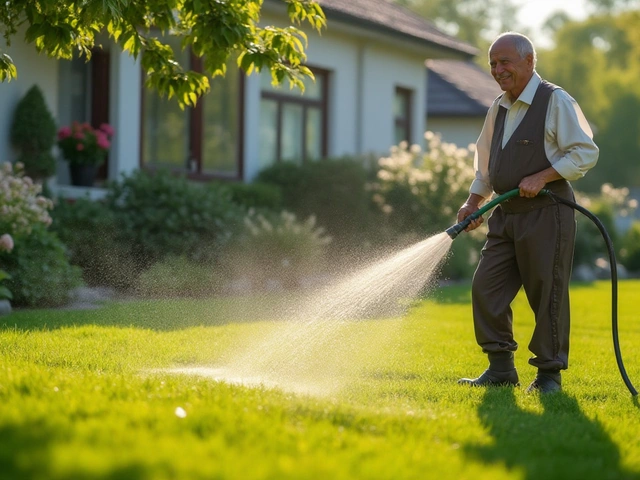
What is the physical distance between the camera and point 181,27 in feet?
22.3

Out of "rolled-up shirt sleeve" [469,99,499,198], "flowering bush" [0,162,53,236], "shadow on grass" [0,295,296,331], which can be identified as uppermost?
"rolled-up shirt sleeve" [469,99,499,198]

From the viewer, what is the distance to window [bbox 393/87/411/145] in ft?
66.0

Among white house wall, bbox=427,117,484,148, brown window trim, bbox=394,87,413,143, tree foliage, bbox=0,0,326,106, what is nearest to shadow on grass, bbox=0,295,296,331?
tree foliage, bbox=0,0,326,106

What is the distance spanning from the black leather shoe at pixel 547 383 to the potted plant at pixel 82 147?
789cm

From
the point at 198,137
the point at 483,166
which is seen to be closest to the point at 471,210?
the point at 483,166

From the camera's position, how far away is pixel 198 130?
581 inches

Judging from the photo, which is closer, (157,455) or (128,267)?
(157,455)

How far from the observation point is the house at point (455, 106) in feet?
80.1

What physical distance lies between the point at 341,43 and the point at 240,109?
8.82ft

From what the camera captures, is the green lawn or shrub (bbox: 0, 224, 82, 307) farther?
shrub (bbox: 0, 224, 82, 307)

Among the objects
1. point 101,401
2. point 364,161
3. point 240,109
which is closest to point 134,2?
point 101,401

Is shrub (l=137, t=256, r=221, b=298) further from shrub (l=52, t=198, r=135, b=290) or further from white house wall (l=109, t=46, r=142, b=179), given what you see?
white house wall (l=109, t=46, r=142, b=179)

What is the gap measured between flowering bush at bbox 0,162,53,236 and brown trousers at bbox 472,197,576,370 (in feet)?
16.2

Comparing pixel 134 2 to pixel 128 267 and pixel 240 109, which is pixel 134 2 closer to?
pixel 128 267
